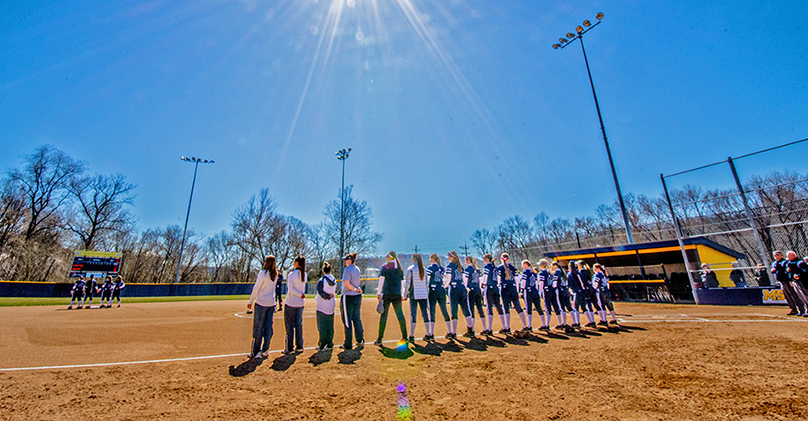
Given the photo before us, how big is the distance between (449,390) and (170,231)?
64.8 metres

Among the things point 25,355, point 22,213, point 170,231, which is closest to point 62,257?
point 22,213

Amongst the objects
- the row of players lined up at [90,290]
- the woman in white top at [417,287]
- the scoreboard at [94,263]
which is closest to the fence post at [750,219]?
the woman in white top at [417,287]

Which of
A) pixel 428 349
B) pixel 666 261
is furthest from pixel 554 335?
pixel 666 261

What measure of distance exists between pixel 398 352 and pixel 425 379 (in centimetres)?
171

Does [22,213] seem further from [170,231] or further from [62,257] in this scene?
[170,231]

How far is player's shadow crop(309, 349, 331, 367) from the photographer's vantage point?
15.6ft

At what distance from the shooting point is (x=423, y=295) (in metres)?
6.90

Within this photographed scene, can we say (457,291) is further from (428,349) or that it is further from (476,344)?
(428,349)

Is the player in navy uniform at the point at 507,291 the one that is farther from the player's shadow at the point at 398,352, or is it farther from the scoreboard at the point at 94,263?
the scoreboard at the point at 94,263

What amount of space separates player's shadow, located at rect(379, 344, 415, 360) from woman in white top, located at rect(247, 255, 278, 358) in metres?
2.15

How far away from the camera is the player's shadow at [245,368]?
13.7 ft

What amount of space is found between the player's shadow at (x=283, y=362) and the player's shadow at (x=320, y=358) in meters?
0.32

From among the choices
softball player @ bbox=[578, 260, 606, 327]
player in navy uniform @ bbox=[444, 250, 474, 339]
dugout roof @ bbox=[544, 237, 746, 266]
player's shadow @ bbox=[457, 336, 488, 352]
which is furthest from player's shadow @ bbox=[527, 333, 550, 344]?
dugout roof @ bbox=[544, 237, 746, 266]

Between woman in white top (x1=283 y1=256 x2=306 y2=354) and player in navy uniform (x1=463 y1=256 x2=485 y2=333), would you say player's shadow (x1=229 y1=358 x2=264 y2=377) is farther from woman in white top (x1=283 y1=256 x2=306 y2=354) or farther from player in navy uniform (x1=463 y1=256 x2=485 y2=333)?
player in navy uniform (x1=463 y1=256 x2=485 y2=333)
